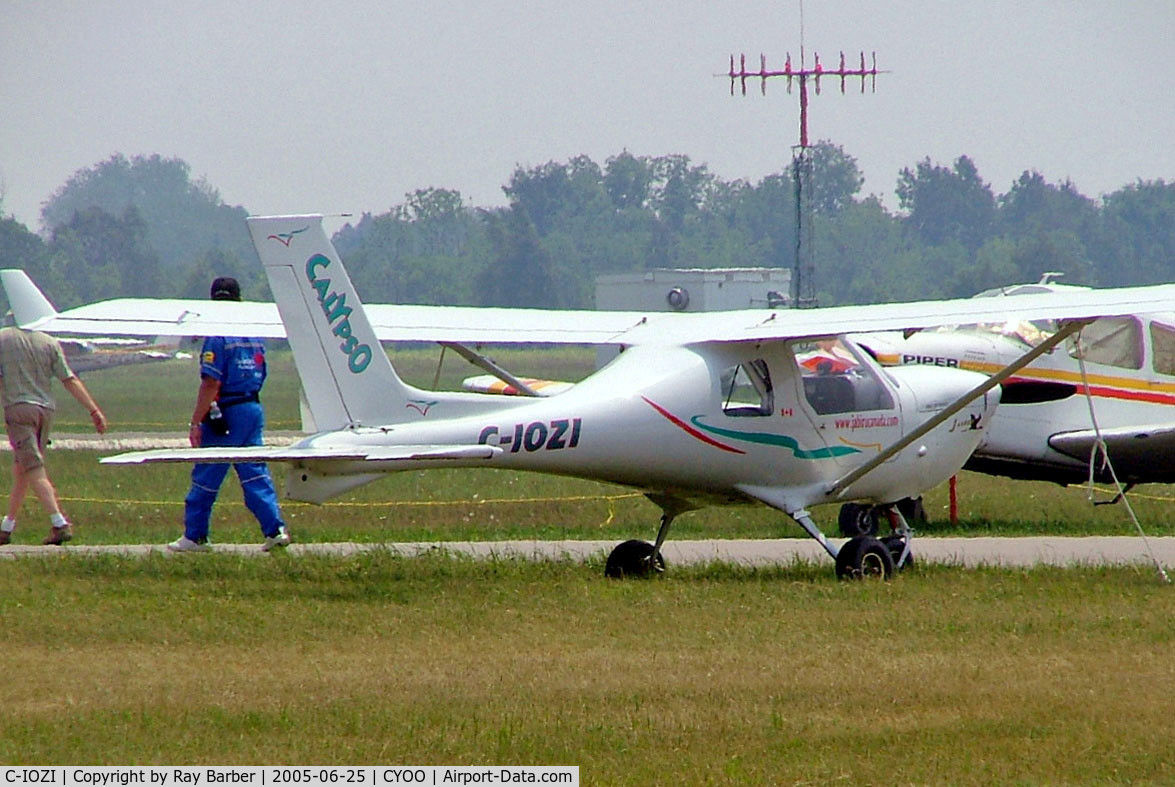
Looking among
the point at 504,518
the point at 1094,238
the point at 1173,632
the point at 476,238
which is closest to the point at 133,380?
the point at 476,238

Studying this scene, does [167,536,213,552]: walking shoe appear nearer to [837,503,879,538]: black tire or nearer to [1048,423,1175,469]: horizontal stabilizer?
[837,503,879,538]: black tire

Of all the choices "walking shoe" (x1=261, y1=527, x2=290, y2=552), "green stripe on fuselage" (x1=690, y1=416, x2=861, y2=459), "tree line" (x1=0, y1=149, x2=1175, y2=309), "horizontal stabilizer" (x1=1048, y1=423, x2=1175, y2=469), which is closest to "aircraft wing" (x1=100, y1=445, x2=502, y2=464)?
"green stripe on fuselage" (x1=690, y1=416, x2=861, y2=459)

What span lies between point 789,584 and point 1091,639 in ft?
8.53

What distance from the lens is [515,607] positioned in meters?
11.0

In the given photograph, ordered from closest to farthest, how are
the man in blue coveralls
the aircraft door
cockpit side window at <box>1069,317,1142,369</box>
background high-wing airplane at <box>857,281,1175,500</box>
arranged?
1. the aircraft door
2. the man in blue coveralls
3. background high-wing airplane at <box>857,281,1175,500</box>
4. cockpit side window at <box>1069,317,1142,369</box>

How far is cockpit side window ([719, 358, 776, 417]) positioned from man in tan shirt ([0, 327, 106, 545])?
16.4 ft

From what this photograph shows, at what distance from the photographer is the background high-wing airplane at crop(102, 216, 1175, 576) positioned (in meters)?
10.9

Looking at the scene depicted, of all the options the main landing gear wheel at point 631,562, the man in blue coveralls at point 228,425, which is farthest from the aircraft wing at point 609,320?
the main landing gear wheel at point 631,562

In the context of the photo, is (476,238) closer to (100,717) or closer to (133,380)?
(133,380)

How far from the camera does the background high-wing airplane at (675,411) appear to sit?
1091cm

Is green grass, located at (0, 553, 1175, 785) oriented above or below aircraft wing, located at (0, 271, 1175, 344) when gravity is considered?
below

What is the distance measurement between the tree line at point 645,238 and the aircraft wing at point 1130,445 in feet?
Result: 265

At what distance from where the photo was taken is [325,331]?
37.2 feet

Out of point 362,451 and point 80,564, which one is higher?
point 362,451
